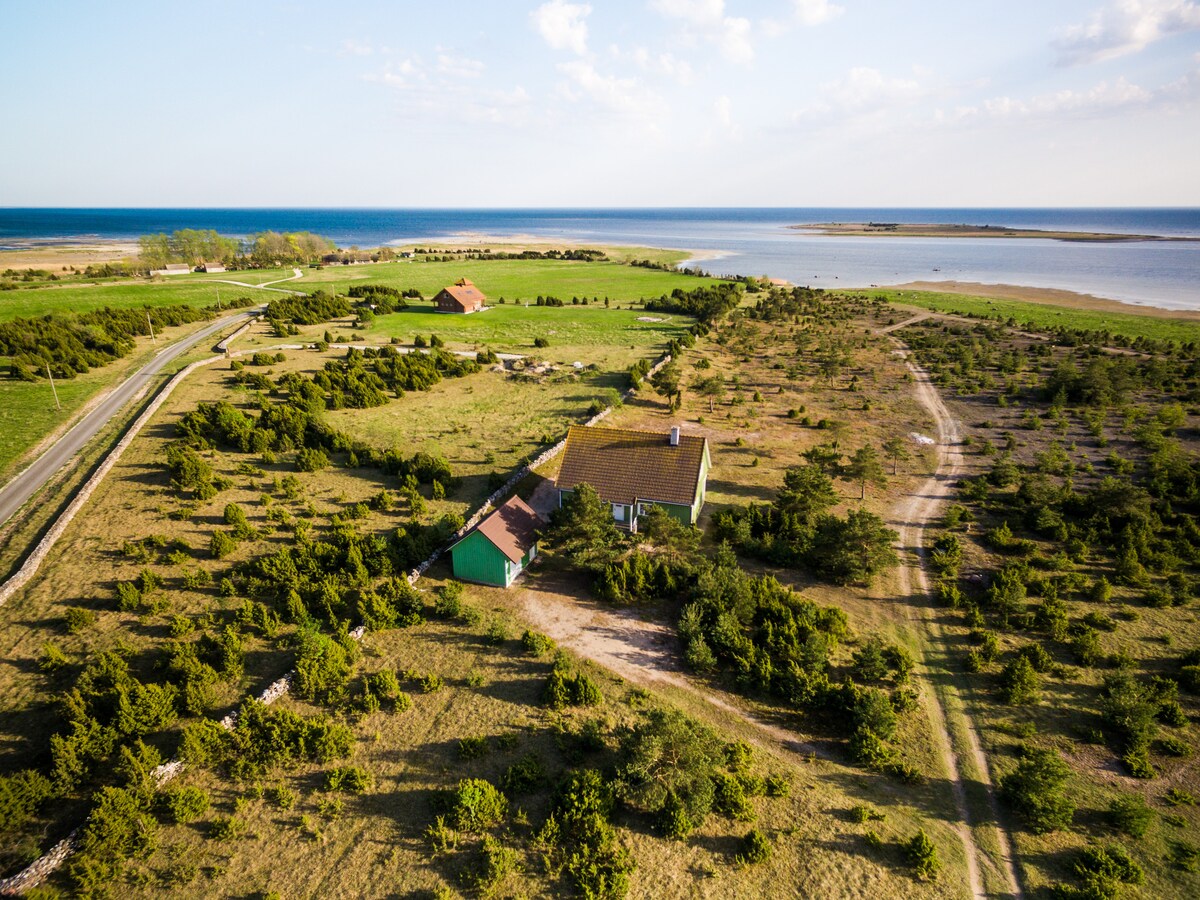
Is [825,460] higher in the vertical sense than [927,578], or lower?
higher

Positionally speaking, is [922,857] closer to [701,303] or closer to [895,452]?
[895,452]

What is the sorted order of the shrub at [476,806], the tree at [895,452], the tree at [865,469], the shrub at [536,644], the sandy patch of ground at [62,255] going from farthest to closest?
the sandy patch of ground at [62,255]
the tree at [895,452]
the tree at [865,469]
the shrub at [536,644]
the shrub at [476,806]

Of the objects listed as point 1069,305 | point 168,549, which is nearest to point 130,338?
point 168,549

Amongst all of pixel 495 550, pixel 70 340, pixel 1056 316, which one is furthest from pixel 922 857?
pixel 1056 316

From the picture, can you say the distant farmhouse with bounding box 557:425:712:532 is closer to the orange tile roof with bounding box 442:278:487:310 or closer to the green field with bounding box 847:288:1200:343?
the orange tile roof with bounding box 442:278:487:310

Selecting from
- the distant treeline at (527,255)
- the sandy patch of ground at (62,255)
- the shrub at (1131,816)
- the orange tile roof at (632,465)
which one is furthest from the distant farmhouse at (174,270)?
the shrub at (1131,816)

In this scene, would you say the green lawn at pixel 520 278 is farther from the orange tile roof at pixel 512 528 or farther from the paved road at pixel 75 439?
the orange tile roof at pixel 512 528
